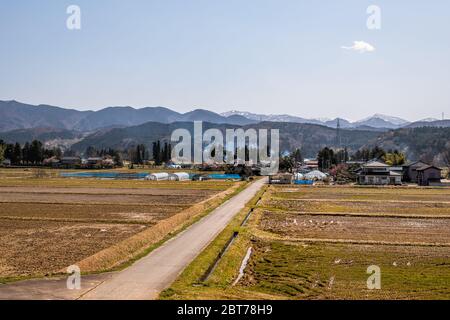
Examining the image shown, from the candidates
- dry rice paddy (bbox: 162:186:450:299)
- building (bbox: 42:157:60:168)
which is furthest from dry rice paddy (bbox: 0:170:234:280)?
building (bbox: 42:157:60:168)

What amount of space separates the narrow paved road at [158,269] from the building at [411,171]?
58.9 metres

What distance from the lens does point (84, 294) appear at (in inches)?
578

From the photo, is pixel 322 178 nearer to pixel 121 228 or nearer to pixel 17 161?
pixel 121 228

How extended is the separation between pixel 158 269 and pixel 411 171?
71.8 metres

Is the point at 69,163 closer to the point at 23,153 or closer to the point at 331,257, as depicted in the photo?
the point at 23,153

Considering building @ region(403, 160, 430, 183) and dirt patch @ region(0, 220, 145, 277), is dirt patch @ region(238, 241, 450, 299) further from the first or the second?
building @ region(403, 160, 430, 183)

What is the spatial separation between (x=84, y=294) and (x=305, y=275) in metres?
8.41

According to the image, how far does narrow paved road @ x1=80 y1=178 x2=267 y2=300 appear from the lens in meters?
14.9

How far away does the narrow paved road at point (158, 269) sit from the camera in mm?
14906

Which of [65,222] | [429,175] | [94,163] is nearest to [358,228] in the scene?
[65,222]

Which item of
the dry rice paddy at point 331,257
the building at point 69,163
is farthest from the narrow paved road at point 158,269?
the building at point 69,163

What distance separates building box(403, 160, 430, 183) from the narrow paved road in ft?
193

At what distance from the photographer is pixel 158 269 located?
60.1ft
